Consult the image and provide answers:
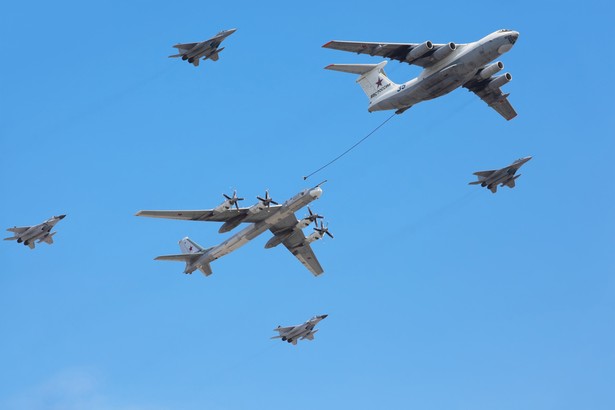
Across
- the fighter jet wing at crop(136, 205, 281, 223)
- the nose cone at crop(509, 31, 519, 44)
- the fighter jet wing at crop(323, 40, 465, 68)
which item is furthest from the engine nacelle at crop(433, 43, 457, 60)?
the fighter jet wing at crop(136, 205, 281, 223)

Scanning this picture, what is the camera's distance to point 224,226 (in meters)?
83.9

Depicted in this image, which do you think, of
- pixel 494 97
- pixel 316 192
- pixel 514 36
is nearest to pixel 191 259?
pixel 316 192

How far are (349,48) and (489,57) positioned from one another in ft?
31.3

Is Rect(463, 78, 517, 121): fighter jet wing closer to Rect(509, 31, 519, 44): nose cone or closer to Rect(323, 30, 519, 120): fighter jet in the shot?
Rect(323, 30, 519, 120): fighter jet

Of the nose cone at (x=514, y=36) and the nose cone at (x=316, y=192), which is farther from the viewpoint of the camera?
the nose cone at (x=316, y=192)

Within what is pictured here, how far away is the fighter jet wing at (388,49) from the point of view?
79250 millimetres

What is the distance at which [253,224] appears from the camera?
8475 centimetres

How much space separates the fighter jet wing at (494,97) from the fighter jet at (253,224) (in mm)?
15249

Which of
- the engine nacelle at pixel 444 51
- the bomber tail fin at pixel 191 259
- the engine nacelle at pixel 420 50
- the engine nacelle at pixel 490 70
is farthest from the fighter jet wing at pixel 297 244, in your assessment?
the engine nacelle at pixel 490 70

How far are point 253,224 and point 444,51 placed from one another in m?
18.7

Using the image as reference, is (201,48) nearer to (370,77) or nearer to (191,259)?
(370,77)

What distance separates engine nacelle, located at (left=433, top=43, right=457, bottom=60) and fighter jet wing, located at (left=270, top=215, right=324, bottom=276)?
1709cm

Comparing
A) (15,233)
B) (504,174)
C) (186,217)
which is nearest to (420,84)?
(504,174)

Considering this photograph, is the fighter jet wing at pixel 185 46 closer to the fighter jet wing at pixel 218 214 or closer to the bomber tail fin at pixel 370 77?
the bomber tail fin at pixel 370 77
